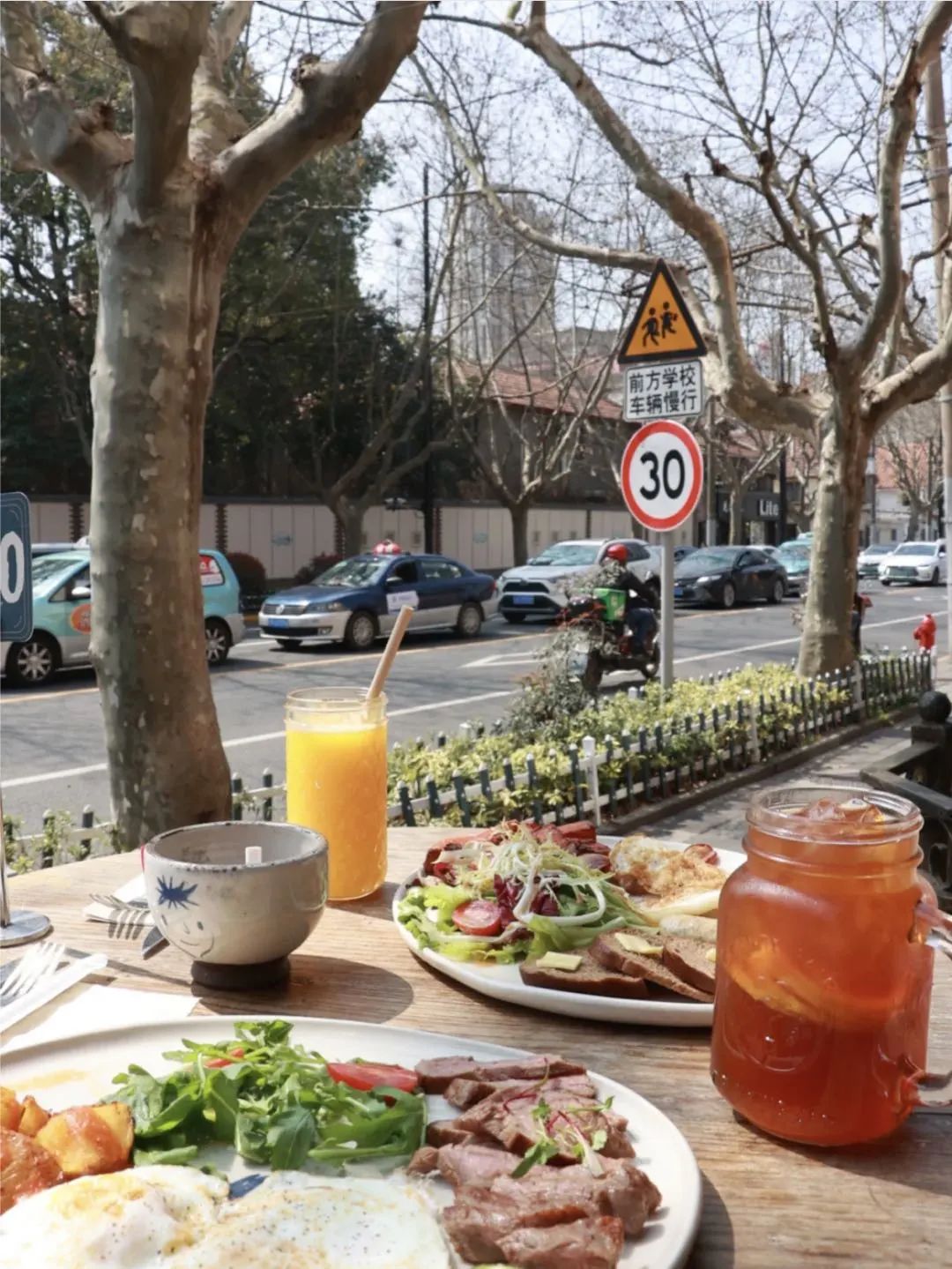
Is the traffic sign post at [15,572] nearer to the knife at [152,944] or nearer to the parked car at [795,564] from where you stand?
the knife at [152,944]

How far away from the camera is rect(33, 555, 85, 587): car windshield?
46.8ft

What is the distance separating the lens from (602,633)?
10852 millimetres

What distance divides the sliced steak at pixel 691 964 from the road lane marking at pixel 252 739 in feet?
26.1

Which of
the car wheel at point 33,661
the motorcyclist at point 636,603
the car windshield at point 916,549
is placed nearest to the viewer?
the motorcyclist at point 636,603

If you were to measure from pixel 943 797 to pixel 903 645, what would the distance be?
628 inches

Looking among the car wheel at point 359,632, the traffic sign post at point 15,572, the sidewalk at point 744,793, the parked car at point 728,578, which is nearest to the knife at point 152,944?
the traffic sign post at point 15,572

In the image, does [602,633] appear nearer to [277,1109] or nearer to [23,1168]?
[277,1109]

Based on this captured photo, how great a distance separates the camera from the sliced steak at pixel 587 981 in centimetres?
151

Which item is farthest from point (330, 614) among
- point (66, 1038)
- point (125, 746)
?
point (66, 1038)

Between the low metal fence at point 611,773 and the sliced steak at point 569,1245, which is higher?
the sliced steak at point 569,1245

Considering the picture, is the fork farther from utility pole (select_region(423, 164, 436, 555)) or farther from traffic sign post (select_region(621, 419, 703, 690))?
utility pole (select_region(423, 164, 436, 555))

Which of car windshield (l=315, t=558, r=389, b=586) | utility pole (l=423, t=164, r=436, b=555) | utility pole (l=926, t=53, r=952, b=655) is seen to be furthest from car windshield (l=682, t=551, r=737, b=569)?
utility pole (l=926, t=53, r=952, b=655)

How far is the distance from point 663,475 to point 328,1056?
6.44m

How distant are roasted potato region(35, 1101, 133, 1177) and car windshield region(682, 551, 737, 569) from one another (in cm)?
2704
